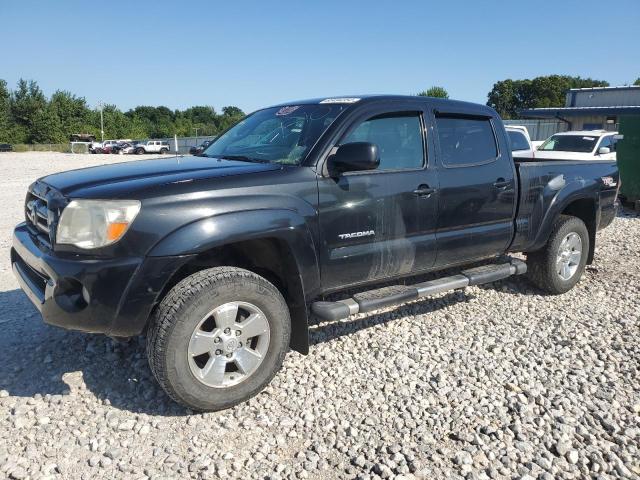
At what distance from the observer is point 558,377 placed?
11.7 ft

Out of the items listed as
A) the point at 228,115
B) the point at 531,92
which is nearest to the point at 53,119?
the point at 228,115

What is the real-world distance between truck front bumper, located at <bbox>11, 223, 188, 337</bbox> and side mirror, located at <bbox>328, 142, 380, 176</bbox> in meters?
1.18

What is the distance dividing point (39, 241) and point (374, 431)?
7.57 ft

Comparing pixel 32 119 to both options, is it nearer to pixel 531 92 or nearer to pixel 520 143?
pixel 520 143

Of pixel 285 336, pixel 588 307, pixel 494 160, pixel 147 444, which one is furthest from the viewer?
pixel 588 307

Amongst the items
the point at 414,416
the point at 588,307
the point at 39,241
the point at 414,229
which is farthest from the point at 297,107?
the point at 588,307

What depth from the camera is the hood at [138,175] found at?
286 cm

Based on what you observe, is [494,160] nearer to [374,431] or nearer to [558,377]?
[558,377]

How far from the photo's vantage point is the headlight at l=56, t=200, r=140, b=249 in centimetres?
273

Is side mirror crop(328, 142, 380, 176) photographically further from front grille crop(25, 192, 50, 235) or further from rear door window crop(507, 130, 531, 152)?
rear door window crop(507, 130, 531, 152)

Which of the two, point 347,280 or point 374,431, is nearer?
point 374,431

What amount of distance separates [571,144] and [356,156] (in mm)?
12924

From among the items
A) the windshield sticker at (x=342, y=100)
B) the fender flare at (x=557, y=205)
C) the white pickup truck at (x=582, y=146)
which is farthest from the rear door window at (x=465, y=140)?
the white pickup truck at (x=582, y=146)

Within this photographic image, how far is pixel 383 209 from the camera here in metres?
3.59
